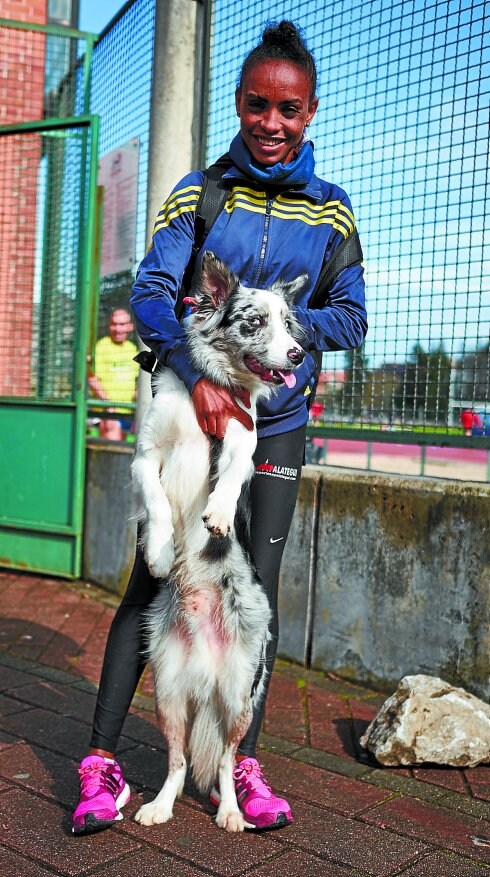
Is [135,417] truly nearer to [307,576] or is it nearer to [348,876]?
[307,576]

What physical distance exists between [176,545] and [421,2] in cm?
331

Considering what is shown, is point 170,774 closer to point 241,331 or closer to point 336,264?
point 241,331

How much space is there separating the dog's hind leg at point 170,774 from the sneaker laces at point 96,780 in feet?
0.43

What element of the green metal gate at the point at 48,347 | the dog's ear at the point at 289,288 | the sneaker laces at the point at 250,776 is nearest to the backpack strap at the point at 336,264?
the dog's ear at the point at 289,288

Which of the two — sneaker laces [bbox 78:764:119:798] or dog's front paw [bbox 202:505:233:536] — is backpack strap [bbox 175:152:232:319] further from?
sneaker laces [bbox 78:764:119:798]

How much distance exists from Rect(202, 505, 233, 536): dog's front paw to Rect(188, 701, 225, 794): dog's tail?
26.0 inches

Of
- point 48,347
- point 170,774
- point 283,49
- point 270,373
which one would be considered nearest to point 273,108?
point 283,49

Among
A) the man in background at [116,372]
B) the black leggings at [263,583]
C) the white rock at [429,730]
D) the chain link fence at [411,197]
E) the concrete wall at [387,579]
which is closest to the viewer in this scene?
the black leggings at [263,583]

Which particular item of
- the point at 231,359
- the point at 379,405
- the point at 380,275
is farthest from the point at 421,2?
the point at 231,359

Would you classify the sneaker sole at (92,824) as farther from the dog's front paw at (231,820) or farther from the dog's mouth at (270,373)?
the dog's mouth at (270,373)

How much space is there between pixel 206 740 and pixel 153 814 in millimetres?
297

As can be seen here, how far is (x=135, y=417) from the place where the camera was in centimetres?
594

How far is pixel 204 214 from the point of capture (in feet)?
9.47

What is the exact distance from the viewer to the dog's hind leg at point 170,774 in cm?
285
